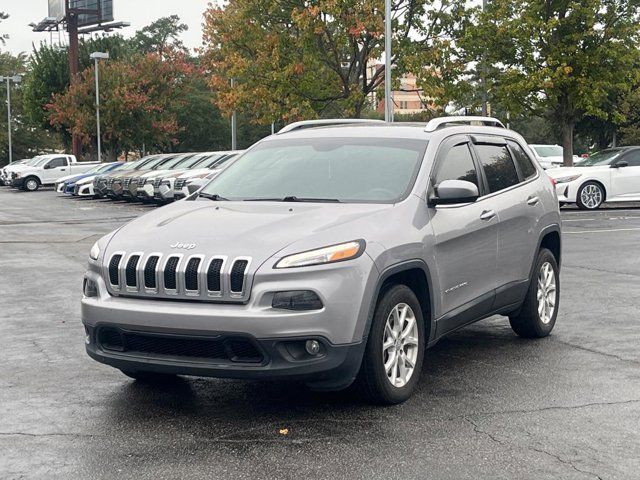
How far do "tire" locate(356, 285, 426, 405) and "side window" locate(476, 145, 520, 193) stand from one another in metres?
1.68

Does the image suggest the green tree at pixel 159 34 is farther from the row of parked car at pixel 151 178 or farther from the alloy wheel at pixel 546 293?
the alloy wheel at pixel 546 293

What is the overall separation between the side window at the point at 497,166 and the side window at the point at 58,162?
43874mm

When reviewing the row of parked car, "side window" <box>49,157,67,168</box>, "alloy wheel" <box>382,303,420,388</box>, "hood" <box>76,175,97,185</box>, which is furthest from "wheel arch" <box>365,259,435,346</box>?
"side window" <box>49,157,67,168</box>

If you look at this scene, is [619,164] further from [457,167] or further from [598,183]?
[457,167]

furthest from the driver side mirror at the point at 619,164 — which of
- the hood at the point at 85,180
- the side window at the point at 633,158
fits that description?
the hood at the point at 85,180

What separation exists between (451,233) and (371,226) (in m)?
0.91

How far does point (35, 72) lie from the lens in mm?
67312

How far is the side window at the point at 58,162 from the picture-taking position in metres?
49.3

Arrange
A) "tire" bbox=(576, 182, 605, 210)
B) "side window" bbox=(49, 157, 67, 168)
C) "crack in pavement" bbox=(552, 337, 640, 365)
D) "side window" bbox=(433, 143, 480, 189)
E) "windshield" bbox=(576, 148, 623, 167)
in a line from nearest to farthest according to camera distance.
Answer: "side window" bbox=(433, 143, 480, 189)
"crack in pavement" bbox=(552, 337, 640, 365)
"tire" bbox=(576, 182, 605, 210)
"windshield" bbox=(576, 148, 623, 167)
"side window" bbox=(49, 157, 67, 168)

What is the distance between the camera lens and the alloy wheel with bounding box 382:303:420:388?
5844 mm

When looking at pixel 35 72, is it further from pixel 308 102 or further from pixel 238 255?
pixel 238 255

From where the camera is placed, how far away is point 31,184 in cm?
4869

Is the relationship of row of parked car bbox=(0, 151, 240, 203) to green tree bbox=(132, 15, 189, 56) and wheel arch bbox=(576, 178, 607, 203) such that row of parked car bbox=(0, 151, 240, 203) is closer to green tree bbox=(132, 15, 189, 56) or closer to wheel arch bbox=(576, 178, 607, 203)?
wheel arch bbox=(576, 178, 607, 203)

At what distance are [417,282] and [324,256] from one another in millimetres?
998
